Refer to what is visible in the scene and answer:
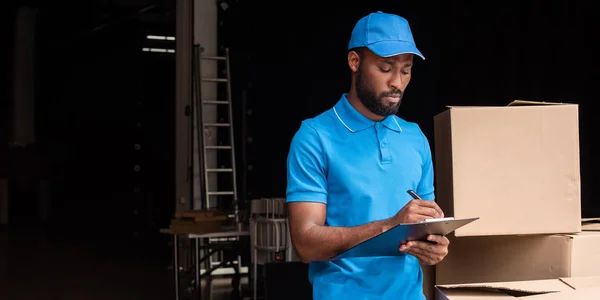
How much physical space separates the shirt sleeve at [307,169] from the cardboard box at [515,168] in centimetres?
47

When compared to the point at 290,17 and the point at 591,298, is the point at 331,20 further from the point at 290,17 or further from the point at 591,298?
the point at 591,298

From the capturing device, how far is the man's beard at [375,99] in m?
1.76

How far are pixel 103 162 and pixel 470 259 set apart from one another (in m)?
11.6

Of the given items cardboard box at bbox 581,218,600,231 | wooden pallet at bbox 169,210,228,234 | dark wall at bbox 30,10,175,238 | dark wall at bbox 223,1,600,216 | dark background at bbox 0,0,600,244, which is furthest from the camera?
dark wall at bbox 30,10,175,238

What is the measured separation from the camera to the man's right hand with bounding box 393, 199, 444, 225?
1519mm

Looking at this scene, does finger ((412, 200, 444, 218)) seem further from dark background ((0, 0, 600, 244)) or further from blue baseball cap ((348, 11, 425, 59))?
dark background ((0, 0, 600, 244))

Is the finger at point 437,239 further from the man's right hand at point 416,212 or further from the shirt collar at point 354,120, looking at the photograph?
the shirt collar at point 354,120

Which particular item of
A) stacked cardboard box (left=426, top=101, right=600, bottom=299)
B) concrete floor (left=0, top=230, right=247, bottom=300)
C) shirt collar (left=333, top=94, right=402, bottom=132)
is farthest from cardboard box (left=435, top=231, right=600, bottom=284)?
concrete floor (left=0, top=230, right=247, bottom=300)

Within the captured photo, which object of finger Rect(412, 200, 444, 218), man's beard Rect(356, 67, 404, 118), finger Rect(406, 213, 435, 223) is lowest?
finger Rect(406, 213, 435, 223)

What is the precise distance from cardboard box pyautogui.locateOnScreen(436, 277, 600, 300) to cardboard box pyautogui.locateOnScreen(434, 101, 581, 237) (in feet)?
0.70

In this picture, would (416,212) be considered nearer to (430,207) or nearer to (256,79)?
(430,207)

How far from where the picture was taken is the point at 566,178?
2.06m

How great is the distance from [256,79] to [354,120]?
5702mm

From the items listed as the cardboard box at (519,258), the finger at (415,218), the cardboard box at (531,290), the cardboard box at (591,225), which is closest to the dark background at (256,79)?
the cardboard box at (591,225)
